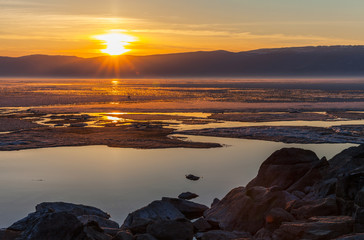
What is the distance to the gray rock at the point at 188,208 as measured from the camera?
1164 cm

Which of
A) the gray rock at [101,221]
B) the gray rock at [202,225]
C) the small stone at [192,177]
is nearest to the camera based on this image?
the gray rock at [101,221]

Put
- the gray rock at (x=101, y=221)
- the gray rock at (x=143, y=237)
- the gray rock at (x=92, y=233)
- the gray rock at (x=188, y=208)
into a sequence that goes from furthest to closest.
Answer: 1. the gray rock at (x=188, y=208)
2. the gray rock at (x=101, y=221)
3. the gray rock at (x=143, y=237)
4. the gray rock at (x=92, y=233)

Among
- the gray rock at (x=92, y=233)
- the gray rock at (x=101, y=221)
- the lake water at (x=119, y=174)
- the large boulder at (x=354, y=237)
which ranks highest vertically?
the large boulder at (x=354, y=237)

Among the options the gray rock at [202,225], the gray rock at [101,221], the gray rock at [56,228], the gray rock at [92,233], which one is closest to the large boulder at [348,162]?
the gray rock at [202,225]

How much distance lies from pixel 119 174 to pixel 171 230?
21.7 ft

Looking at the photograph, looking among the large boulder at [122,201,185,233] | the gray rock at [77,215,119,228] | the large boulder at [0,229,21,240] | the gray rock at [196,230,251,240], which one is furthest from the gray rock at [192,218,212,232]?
the large boulder at [0,229,21,240]

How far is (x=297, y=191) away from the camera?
38.1 feet

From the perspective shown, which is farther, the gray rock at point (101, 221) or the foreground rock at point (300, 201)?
the gray rock at point (101, 221)

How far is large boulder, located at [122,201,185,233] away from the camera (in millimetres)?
9992

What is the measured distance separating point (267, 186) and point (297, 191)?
105cm

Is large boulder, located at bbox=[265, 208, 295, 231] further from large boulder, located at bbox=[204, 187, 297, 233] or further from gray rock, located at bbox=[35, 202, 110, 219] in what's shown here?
gray rock, located at bbox=[35, 202, 110, 219]

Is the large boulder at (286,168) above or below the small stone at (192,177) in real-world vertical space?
above

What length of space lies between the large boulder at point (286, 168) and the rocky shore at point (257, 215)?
0.08 feet

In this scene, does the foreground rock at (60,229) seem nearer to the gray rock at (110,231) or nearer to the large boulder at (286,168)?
the gray rock at (110,231)
